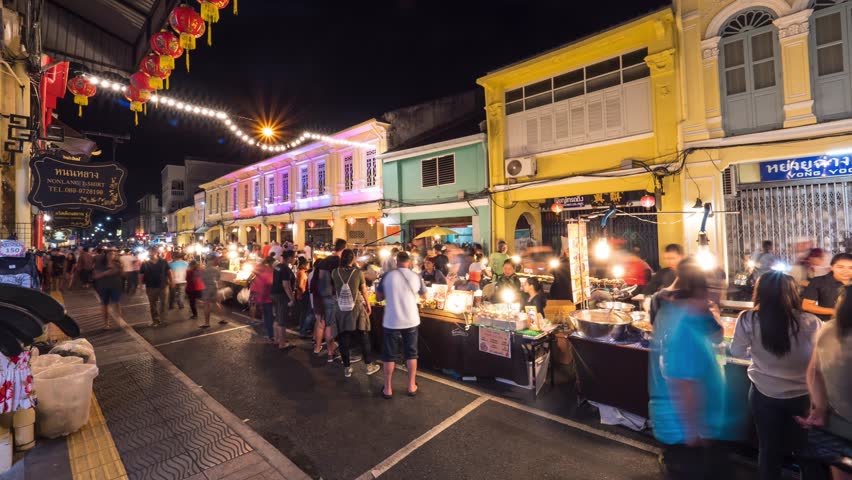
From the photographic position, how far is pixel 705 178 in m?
10.3

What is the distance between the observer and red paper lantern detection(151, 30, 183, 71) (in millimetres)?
6078

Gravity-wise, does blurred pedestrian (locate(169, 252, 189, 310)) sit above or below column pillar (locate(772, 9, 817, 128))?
below

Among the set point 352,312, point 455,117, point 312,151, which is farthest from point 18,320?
point 312,151

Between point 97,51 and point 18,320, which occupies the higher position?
point 97,51

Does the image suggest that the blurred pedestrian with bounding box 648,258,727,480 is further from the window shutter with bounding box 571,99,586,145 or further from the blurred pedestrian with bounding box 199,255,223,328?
the blurred pedestrian with bounding box 199,255,223,328

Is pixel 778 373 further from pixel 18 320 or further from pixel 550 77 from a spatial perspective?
pixel 550 77

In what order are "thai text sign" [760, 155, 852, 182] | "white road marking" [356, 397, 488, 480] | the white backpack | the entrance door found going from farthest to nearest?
Result: the entrance door
"thai text sign" [760, 155, 852, 182]
the white backpack
"white road marking" [356, 397, 488, 480]

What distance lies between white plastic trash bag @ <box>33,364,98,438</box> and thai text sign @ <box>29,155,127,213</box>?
8.81 feet

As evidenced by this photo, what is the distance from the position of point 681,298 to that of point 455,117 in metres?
18.5

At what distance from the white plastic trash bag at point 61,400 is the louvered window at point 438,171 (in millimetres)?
13957

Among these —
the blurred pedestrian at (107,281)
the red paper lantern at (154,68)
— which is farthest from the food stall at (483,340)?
the blurred pedestrian at (107,281)

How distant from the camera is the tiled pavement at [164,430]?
157 inches

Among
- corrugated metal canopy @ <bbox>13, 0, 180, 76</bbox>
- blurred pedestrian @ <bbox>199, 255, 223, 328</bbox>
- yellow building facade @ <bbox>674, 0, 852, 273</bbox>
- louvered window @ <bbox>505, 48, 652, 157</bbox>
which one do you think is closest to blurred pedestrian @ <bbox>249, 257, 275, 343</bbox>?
blurred pedestrian @ <bbox>199, 255, 223, 328</bbox>

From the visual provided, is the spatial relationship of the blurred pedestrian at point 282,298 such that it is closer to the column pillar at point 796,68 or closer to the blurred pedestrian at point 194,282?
the blurred pedestrian at point 194,282
